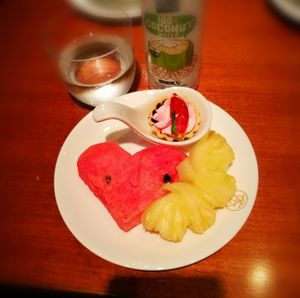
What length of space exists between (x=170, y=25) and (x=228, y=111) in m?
0.21

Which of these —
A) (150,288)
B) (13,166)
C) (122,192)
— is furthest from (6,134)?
(150,288)

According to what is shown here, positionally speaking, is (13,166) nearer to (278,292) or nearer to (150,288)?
(150,288)

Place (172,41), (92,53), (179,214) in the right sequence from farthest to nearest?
(92,53), (172,41), (179,214)

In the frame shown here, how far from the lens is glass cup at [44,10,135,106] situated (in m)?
0.66

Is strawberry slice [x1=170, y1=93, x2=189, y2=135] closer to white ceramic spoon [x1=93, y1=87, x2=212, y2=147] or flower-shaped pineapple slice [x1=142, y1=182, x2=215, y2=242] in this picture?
white ceramic spoon [x1=93, y1=87, x2=212, y2=147]

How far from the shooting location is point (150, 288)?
491mm

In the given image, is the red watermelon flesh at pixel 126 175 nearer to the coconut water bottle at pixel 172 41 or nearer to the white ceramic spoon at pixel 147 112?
the white ceramic spoon at pixel 147 112

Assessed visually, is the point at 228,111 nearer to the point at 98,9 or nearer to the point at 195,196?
the point at 195,196

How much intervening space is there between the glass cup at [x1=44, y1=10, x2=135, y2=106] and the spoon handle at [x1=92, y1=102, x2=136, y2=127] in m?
0.09

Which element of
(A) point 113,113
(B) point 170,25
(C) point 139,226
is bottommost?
(C) point 139,226

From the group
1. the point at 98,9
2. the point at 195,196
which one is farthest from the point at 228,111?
the point at 98,9

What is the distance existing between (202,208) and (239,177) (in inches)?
4.1

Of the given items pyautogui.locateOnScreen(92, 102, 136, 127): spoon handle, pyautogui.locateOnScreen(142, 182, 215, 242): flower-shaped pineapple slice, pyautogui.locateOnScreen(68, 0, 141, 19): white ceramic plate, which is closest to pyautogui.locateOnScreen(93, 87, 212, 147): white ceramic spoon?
pyautogui.locateOnScreen(92, 102, 136, 127): spoon handle

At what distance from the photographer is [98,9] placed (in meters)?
0.79
